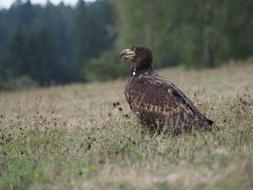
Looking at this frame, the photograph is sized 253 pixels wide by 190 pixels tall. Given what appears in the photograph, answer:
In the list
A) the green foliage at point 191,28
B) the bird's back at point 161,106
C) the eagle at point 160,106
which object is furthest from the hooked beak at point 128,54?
the green foliage at point 191,28

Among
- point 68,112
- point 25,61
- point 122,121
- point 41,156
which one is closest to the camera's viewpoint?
point 41,156

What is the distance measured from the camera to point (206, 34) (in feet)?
124

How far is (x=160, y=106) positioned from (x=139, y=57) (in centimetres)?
119

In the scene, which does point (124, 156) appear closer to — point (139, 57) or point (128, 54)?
point (139, 57)

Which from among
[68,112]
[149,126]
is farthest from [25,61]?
[149,126]

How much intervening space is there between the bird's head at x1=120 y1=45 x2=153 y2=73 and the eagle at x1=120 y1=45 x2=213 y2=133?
0.14 metres

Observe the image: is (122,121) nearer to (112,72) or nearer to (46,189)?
(46,189)

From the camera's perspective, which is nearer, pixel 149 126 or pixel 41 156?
pixel 41 156

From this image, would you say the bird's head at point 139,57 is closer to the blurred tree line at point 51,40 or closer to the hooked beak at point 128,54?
the hooked beak at point 128,54

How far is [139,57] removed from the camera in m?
8.71

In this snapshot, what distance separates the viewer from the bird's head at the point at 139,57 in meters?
8.61

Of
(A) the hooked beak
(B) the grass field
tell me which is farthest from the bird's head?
(B) the grass field

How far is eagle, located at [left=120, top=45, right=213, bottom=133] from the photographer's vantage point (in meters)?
7.50

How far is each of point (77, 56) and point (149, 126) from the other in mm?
70813
